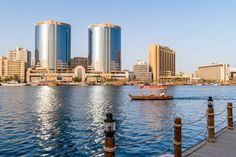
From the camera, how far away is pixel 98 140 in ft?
96.4

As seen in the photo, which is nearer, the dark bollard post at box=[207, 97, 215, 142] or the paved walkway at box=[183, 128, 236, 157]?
the paved walkway at box=[183, 128, 236, 157]

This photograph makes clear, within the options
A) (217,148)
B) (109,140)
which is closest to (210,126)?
(217,148)

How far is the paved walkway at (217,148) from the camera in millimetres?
12953

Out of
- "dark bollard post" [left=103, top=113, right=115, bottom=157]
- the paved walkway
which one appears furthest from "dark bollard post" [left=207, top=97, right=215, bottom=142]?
"dark bollard post" [left=103, top=113, right=115, bottom=157]

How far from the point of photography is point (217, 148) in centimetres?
1412

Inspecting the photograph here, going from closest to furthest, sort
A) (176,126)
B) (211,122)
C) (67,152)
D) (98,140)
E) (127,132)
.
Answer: (176,126) < (211,122) < (67,152) < (98,140) < (127,132)

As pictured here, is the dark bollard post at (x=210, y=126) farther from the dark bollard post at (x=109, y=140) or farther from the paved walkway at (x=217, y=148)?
the dark bollard post at (x=109, y=140)

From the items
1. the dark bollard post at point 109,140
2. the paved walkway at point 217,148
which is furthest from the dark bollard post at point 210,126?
the dark bollard post at point 109,140

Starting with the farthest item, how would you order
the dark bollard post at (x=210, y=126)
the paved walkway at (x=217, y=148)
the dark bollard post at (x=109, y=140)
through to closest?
the dark bollard post at (x=210, y=126)
the paved walkway at (x=217, y=148)
the dark bollard post at (x=109, y=140)

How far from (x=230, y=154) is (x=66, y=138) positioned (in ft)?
67.1

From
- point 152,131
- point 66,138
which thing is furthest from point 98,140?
point 152,131

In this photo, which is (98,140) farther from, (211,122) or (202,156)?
(202,156)

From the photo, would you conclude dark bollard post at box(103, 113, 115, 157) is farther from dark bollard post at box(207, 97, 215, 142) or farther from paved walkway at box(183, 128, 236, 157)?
dark bollard post at box(207, 97, 215, 142)

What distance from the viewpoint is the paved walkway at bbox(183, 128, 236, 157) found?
13.0m
